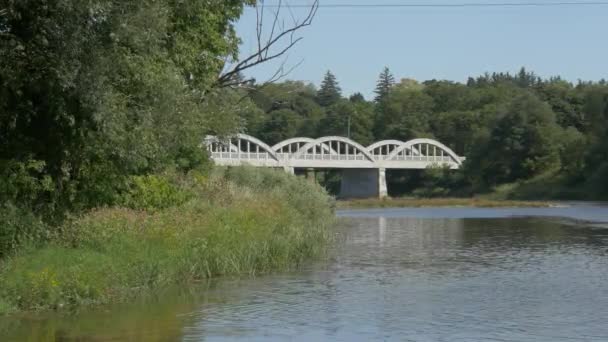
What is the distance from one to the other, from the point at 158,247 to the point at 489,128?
94.5 m

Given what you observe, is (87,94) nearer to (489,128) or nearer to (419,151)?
(489,128)

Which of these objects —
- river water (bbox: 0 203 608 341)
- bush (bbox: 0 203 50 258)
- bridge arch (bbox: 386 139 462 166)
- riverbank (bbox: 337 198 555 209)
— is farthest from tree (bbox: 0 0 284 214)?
bridge arch (bbox: 386 139 462 166)

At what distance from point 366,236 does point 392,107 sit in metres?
103

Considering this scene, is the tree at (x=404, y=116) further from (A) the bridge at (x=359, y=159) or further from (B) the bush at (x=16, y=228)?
(B) the bush at (x=16, y=228)

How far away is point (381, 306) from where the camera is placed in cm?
1639

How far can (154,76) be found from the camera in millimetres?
16562

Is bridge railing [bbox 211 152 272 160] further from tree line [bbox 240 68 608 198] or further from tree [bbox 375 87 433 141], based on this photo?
tree [bbox 375 87 433 141]

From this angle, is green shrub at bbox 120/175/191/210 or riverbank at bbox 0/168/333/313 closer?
riverbank at bbox 0/168/333/313

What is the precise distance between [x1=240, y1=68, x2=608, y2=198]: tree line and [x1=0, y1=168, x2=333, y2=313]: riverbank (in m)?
39.3

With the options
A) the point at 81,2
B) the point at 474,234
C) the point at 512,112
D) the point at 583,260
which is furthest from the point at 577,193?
the point at 81,2

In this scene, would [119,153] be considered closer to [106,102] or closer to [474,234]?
[106,102]

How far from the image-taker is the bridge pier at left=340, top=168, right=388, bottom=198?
115688 millimetres

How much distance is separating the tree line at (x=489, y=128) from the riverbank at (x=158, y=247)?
3934 cm

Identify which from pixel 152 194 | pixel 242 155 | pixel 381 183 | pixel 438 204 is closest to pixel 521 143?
pixel 438 204
